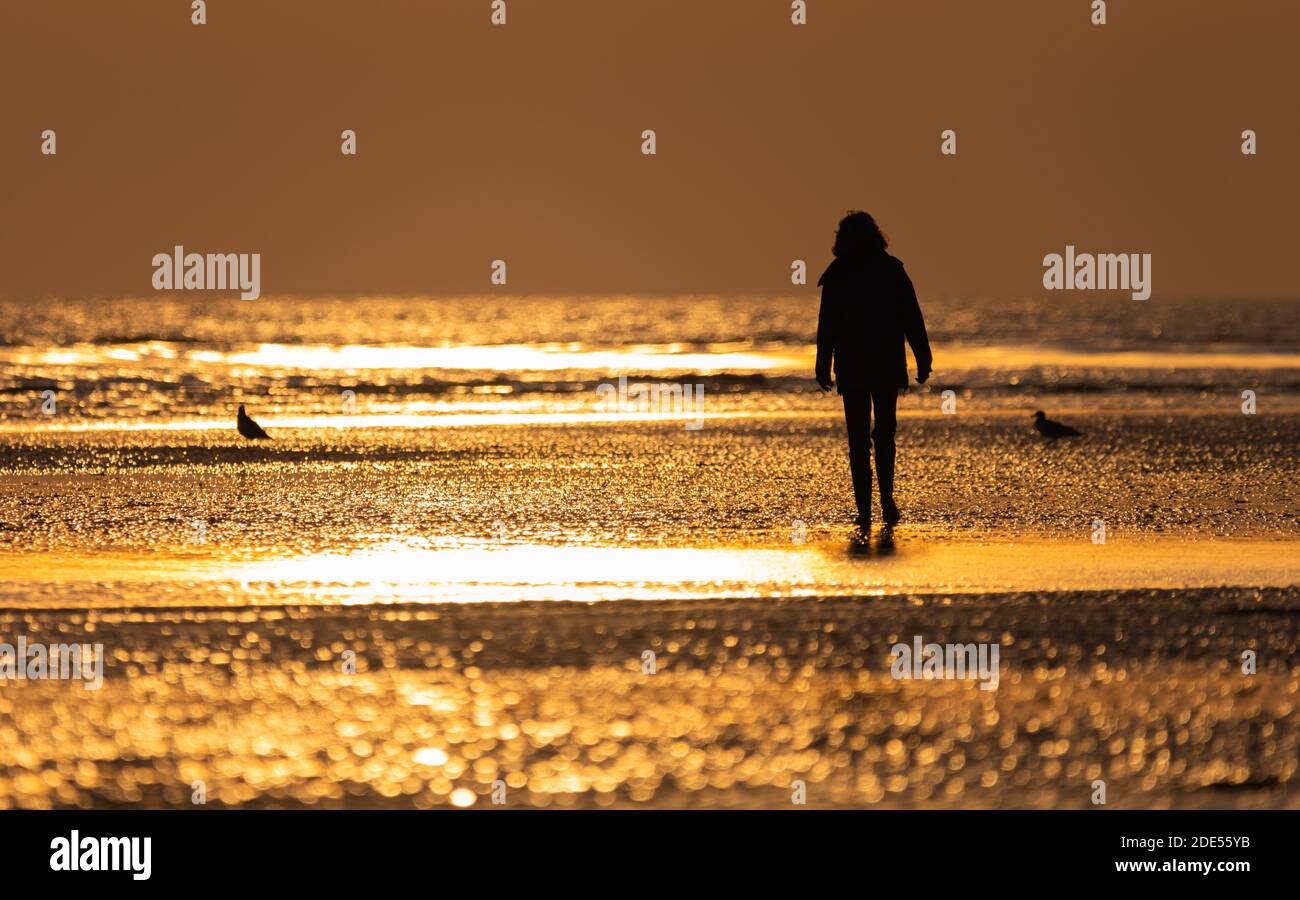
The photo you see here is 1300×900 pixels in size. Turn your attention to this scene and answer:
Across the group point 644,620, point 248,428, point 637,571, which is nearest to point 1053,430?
point 248,428

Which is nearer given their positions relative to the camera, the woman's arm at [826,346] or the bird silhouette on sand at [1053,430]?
the woman's arm at [826,346]

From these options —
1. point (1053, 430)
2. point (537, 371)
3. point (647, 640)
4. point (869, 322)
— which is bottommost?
point (647, 640)

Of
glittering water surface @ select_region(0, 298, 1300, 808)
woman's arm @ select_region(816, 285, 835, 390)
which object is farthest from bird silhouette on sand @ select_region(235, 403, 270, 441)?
woman's arm @ select_region(816, 285, 835, 390)

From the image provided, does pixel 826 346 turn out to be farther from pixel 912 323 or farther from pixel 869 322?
pixel 912 323

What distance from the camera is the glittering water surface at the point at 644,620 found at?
546 centimetres

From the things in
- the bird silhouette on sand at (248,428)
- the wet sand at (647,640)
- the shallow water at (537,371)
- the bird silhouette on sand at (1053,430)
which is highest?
the shallow water at (537,371)

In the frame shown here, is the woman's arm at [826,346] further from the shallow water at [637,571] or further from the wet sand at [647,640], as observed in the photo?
the shallow water at [637,571]

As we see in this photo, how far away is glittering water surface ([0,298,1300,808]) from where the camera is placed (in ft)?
17.9

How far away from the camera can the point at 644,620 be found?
26.0ft

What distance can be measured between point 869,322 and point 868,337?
100 millimetres

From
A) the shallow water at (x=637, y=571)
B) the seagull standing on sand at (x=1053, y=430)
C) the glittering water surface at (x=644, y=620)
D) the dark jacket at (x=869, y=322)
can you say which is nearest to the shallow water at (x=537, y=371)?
the seagull standing on sand at (x=1053, y=430)

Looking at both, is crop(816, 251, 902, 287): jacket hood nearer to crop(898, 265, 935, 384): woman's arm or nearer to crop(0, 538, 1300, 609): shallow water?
crop(898, 265, 935, 384): woman's arm

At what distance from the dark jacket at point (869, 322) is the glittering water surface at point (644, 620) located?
99 cm
